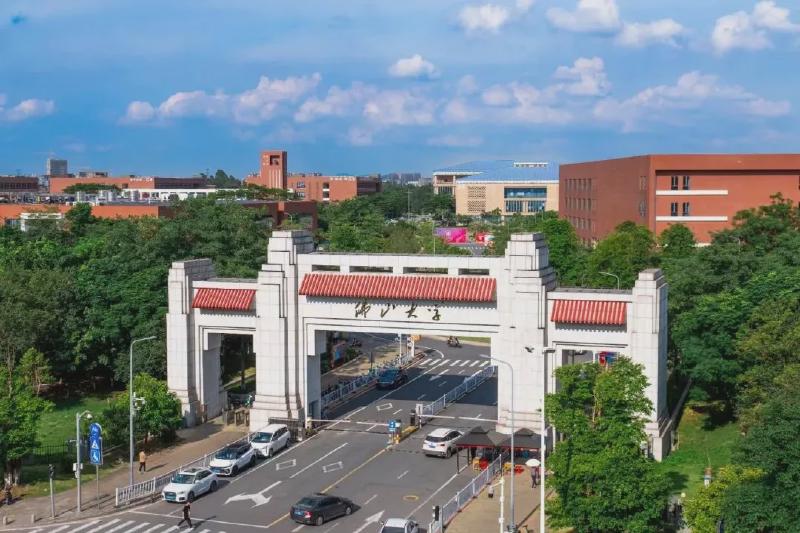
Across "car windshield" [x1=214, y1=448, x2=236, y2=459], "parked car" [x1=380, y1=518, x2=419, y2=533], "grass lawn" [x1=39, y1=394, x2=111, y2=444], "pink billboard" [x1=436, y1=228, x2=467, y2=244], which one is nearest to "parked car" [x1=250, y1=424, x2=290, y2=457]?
"car windshield" [x1=214, y1=448, x2=236, y2=459]

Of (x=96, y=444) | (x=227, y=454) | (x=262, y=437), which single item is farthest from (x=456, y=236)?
(x=96, y=444)

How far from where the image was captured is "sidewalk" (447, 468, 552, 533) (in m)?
40.2

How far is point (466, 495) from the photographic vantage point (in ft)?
144

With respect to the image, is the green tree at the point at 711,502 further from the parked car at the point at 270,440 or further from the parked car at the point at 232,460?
the parked car at the point at 270,440

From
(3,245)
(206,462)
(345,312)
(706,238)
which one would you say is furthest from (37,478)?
(706,238)

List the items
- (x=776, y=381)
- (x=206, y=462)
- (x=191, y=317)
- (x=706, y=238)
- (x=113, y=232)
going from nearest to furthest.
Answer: (x=776, y=381), (x=206, y=462), (x=191, y=317), (x=113, y=232), (x=706, y=238)

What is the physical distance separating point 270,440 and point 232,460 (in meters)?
3.85

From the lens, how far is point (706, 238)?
102812mm

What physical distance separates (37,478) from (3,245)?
4574 cm

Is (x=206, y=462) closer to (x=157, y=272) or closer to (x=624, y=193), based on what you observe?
(x=157, y=272)

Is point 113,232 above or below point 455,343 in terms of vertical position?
above

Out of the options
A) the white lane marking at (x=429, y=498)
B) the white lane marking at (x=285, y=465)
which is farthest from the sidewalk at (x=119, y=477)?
the white lane marking at (x=429, y=498)

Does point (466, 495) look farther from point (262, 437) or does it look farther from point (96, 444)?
point (96, 444)

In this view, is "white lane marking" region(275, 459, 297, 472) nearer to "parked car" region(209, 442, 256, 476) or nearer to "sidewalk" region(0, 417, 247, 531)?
"parked car" region(209, 442, 256, 476)
